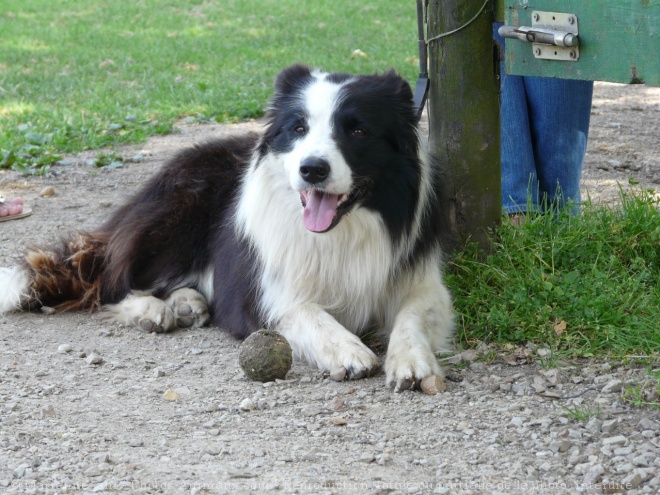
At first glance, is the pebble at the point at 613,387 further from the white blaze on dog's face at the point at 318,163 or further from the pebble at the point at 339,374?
the white blaze on dog's face at the point at 318,163

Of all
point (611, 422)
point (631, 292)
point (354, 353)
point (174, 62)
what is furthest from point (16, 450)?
point (174, 62)

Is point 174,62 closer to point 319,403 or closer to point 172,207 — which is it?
point 172,207

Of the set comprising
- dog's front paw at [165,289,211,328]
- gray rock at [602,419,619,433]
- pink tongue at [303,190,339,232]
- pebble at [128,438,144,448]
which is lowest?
dog's front paw at [165,289,211,328]

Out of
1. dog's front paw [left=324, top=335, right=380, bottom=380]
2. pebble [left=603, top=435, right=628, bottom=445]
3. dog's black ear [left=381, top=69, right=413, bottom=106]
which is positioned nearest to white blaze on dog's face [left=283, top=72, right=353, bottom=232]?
dog's black ear [left=381, top=69, right=413, bottom=106]

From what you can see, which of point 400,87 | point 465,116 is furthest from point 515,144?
point 400,87

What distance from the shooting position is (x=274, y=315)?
415cm

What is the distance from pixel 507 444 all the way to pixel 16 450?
1.62m

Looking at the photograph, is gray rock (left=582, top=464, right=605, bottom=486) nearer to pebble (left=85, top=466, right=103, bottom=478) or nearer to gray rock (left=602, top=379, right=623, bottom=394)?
gray rock (left=602, top=379, right=623, bottom=394)

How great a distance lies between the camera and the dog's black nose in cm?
368

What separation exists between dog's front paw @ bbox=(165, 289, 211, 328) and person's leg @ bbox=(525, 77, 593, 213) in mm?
1954

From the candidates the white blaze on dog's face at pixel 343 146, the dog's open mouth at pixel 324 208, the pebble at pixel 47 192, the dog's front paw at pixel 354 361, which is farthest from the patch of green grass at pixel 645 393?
the pebble at pixel 47 192

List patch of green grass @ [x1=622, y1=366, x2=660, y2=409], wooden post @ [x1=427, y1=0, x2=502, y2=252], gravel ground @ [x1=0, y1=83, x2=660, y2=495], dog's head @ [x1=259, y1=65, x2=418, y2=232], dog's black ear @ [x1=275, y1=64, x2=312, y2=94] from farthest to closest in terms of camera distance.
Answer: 1. wooden post @ [x1=427, y1=0, x2=502, y2=252]
2. dog's black ear @ [x1=275, y1=64, x2=312, y2=94]
3. dog's head @ [x1=259, y1=65, x2=418, y2=232]
4. patch of green grass @ [x1=622, y1=366, x2=660, y2=409]
5. gravel ground @ [x1=0, y1=83, x2=660, y2=495]

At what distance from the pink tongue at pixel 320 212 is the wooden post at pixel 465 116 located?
67 cm

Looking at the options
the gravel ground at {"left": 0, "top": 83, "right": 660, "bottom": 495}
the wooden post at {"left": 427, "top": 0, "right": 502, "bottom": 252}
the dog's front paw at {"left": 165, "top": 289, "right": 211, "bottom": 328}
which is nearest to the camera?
the gravel ground at {"left": 0, "top": 83, "right": 660, "bottom": 495}
